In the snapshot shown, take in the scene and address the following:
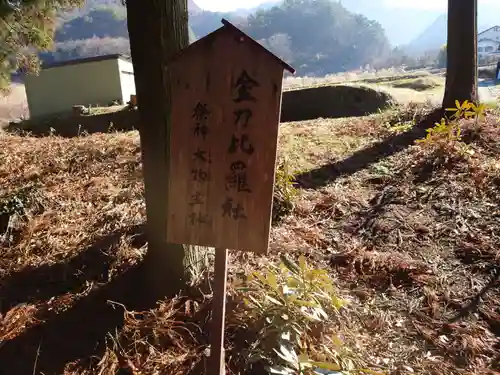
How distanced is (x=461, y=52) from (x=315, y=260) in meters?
4.10

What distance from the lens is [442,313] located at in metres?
2.57

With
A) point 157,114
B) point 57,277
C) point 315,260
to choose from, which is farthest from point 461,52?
point 57,277

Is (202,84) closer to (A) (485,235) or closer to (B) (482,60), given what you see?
(A) (485,235)

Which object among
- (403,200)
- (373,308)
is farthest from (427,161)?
(373,308)

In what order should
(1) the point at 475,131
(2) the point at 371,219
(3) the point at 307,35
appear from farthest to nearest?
1. (3) the point at 307,35
2. (1) the point at 475,131
3. (2) the point at 371,219

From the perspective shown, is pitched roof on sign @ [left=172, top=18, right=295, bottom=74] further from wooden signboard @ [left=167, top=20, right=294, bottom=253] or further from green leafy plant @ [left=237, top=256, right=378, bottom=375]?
green leafy plant @ [left=237, top=256, right=378, bottom=375]

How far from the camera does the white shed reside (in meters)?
14.5

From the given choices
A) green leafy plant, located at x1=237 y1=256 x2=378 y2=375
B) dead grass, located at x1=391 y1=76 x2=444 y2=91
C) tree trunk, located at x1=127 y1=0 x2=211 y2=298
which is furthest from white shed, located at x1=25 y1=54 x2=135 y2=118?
green leafy plant, located at x1=237 y1=256 x2=378 y2=375

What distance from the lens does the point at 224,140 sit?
5.36 feet

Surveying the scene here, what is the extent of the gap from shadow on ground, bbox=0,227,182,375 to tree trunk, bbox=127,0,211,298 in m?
0.19

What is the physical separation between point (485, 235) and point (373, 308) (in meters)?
1.39

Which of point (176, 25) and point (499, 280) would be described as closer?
point (176, 25)

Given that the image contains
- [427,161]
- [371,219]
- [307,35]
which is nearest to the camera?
[371,219]

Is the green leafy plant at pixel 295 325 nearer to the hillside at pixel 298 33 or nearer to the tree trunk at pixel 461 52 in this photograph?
the tree trunk at pixel 461 52
